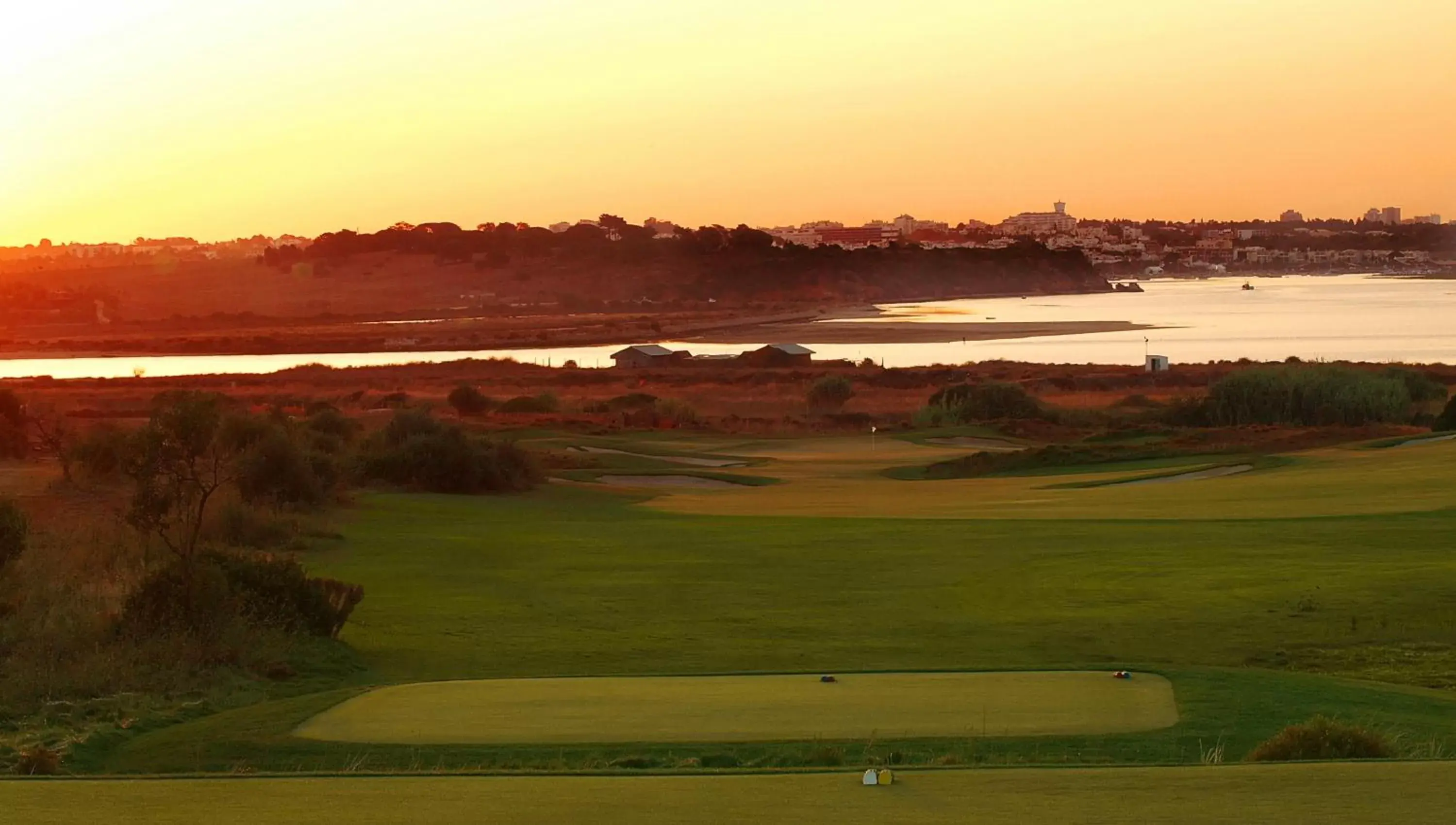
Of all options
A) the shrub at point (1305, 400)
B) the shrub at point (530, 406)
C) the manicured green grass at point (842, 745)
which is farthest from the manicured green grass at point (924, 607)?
the shrub at point (530, 406)

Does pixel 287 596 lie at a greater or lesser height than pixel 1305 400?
greater

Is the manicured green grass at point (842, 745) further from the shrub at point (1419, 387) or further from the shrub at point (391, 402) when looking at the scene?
the shrub at point (391, 402)

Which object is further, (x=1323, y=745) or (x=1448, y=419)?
(x=1448, y=419)

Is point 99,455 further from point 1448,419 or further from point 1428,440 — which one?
point 1448,419

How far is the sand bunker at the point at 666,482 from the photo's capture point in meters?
41.8

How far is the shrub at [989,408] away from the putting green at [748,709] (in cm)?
4737

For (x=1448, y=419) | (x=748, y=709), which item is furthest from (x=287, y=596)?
(x=1448, y=419)

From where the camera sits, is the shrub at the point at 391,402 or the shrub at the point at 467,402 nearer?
the shrub at the point at 467,402

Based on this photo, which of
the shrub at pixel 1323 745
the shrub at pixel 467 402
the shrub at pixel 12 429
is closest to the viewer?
the shrub at pixel 1323 745

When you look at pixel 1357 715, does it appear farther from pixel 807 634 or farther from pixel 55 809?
pixel 55 809

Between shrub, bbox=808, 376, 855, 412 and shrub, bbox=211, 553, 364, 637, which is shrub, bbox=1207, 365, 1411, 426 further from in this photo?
shrub, bbox=211, 553, 364, 637

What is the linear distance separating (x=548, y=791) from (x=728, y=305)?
190568 millimetres

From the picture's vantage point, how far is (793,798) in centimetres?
845

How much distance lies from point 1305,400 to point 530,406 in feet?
100.0
